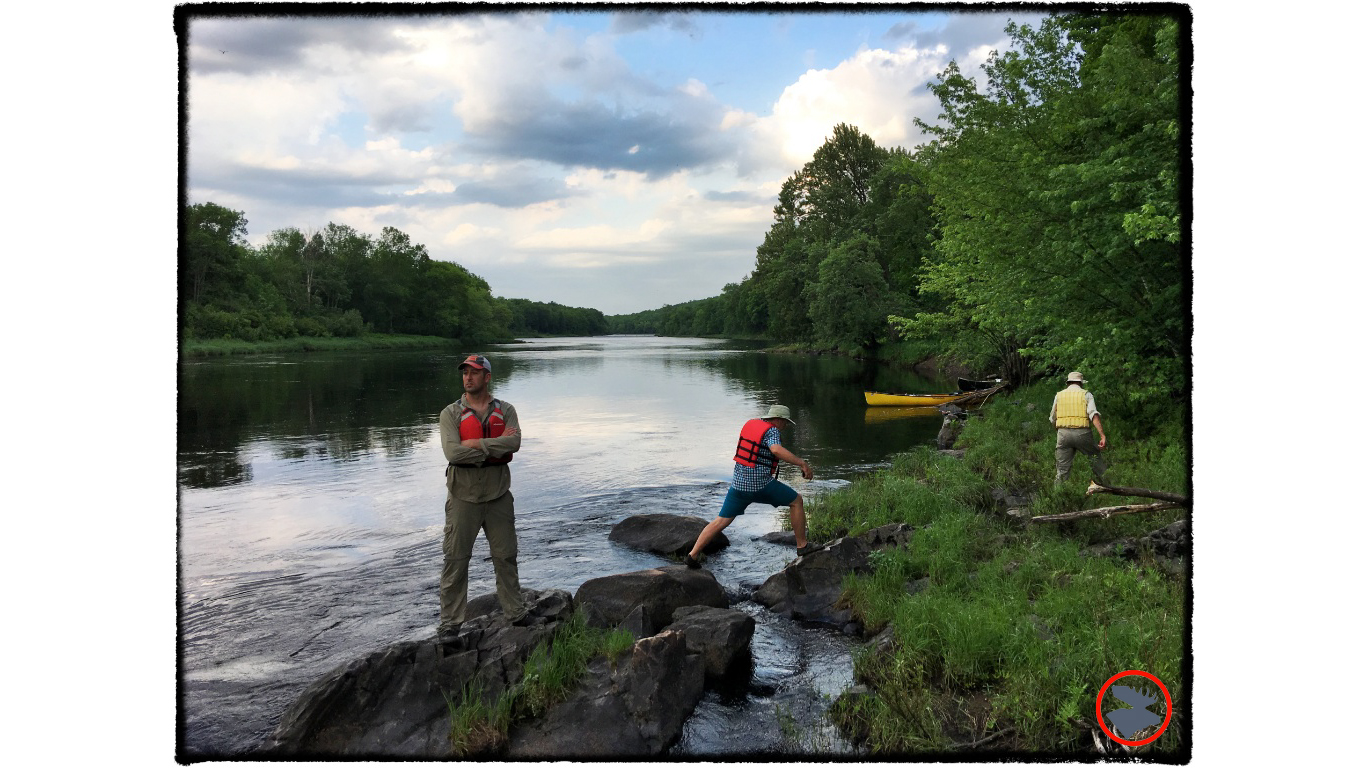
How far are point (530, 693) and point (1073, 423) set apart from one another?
940cm

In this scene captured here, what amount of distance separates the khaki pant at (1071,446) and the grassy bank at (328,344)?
195 feet

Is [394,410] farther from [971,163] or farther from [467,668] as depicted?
[467,668]

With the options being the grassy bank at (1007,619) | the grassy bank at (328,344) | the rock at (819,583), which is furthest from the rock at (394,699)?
the grassy bank at (328,344)

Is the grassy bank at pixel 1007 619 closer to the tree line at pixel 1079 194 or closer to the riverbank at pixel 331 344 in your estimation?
the tree line at pixel 1079 194

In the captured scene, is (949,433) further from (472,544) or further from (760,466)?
(472,544)

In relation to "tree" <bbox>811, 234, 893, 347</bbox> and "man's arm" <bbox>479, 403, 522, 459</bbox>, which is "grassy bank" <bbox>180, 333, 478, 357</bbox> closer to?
"tree" <bbox>811, 234, 893, 347</bbox>

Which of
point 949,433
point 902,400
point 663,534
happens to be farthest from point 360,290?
point 663,534

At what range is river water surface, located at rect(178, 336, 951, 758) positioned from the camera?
6301 mm

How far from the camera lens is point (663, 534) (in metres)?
11.5

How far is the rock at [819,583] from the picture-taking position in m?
8.41

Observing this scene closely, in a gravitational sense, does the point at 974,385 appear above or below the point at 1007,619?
above

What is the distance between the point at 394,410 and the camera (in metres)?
30.5

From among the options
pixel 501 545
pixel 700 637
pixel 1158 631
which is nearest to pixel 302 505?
pixel 501 545
